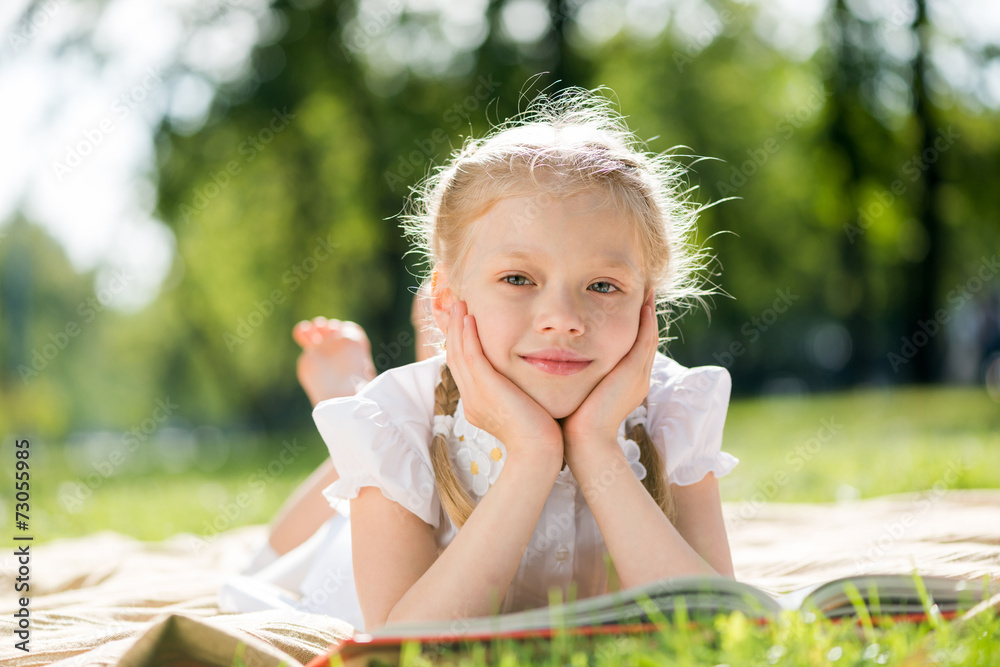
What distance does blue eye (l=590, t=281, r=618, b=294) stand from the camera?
2018 millimetres

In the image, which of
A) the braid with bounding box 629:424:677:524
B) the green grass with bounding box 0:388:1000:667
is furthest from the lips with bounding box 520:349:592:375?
the green grass with bounding box 0:388:1000:667

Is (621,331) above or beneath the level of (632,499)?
above

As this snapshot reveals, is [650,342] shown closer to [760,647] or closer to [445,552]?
[445,552]

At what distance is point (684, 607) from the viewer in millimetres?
1400

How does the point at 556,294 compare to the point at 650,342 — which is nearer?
the point at 556,294

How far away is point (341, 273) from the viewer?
15.9 meters

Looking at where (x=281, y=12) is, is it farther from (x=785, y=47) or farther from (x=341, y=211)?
(x=785, y=47)

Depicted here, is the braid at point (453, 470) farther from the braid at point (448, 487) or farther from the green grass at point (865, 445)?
the green grass at point (865, 445)

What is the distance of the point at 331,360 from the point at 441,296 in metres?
1.38

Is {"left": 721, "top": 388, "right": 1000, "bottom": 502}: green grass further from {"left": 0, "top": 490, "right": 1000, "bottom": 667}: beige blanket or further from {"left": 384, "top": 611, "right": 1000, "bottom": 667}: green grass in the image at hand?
{"left": 384, "top": 611, "right": 1000, "bottom": 667}: green grass

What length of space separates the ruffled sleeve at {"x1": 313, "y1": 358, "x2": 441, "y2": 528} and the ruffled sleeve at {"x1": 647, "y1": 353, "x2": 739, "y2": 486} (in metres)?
0.64

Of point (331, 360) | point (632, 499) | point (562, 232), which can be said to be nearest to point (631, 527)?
point (632, 499)

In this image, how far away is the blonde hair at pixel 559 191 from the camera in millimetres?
2080

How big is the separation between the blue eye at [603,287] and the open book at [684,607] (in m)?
0.78
